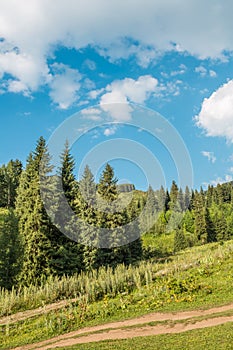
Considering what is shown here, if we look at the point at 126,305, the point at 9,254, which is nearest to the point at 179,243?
the point at 9,254

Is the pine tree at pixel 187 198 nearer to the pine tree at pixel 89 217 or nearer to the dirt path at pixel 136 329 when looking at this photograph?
the pine tree at pixel 89 217

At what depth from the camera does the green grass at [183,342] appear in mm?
9258

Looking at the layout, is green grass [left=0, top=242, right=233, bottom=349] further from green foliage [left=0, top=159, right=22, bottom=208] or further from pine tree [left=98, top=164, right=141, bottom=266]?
green foliage [left=0, top=159, right=22, bottom=208]

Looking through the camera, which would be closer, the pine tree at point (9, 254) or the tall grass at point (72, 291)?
the tall grass at point (72, 291)

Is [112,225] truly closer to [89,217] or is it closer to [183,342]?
[89,217]

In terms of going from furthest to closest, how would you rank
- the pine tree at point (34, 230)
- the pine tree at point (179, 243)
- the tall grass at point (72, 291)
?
the pine tree at point (179, 243) → the pine tree at point (34, 230) → the tall grass at point (72, 291)

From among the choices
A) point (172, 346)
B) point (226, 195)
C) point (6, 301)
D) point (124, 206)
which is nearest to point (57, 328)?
point (6, 301)

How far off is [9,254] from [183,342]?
65.0 ft

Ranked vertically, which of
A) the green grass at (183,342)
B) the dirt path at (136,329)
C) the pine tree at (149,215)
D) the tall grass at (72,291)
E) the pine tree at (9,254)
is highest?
the pine tree at (149,215)

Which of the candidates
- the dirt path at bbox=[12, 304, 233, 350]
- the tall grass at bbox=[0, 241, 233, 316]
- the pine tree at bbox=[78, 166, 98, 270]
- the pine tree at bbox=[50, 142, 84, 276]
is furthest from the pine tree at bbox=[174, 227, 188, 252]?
the dirt path at bbox=[12, 304, 233, 350]

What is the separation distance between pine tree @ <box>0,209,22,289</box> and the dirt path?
13840mm

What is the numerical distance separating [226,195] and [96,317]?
133m

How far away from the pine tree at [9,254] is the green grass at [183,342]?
16.8 metres

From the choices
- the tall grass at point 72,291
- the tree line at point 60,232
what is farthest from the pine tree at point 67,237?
the tall grass at point 72,291
